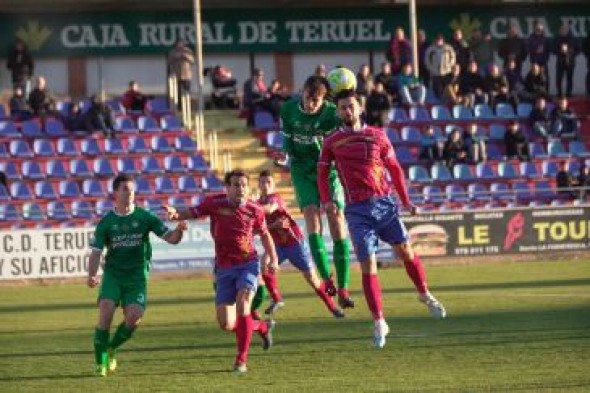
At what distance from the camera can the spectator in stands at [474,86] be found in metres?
35.1

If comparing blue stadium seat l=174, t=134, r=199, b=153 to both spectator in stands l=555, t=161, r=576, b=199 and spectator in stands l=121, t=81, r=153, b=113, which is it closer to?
spectator in stands l=121, t=81, r=153, b=113

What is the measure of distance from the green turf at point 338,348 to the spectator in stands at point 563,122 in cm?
1379

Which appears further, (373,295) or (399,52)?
(399,52)

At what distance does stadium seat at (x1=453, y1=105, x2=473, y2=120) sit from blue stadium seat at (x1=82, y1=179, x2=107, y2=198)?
361 inches

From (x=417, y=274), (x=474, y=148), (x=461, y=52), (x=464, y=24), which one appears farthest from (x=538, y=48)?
(x=417, y=274)

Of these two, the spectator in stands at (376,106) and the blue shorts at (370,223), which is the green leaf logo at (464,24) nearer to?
the spectator in stands at (376,106)

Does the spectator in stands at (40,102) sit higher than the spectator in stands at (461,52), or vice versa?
the spectator in stands at (461,52)

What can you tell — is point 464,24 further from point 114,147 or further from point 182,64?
point 114,147

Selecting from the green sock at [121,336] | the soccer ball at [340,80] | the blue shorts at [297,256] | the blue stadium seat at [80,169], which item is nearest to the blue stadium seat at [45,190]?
the blue stadium seat at [80,169]

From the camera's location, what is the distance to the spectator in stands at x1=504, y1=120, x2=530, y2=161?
33.2m

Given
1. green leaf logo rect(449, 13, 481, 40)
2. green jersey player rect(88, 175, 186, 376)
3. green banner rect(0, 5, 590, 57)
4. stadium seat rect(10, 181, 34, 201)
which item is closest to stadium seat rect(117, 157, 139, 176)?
stadium seat rect(10, 181, 34, 201)

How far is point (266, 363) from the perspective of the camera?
42.1 ft

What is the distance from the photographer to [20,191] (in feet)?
97.1

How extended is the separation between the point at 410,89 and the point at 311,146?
65.0ft
